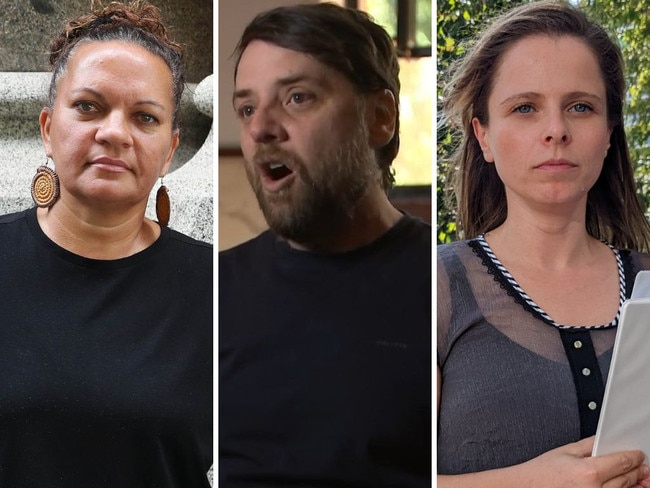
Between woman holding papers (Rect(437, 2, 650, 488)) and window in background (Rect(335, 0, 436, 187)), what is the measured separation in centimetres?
8

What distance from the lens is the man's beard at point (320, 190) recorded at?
2.54m

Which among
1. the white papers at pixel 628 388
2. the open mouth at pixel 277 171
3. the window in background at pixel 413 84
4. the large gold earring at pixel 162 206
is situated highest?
the window in background at pixel 413 84

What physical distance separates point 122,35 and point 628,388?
170 centimetres

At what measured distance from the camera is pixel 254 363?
254 centimetres

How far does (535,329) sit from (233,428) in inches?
35.6

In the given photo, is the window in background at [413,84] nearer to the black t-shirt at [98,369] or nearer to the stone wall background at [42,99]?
the stone wall background at [42,99]

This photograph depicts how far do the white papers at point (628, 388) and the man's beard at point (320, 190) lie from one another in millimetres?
815

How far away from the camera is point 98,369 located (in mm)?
2414

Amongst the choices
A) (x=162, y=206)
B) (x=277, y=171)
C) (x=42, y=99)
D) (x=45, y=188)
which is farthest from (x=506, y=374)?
(x=42, y=99)

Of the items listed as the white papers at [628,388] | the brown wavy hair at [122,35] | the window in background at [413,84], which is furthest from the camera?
the window in background at [413,84]

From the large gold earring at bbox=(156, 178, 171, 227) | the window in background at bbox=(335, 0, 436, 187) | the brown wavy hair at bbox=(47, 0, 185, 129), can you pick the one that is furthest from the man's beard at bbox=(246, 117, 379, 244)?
the brown wavy hair at bbox=(47, 0, 185, 129)

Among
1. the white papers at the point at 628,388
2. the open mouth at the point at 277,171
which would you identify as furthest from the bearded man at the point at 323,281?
the white papers at the point at 628,388

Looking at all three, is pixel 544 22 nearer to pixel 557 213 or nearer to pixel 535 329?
pixel 557 213

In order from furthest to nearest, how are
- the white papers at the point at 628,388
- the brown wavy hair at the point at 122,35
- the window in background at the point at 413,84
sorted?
the window in background at the point at 413,84
the brown wavy hair at the point at 122,35
the white papers at the point at 628,388
